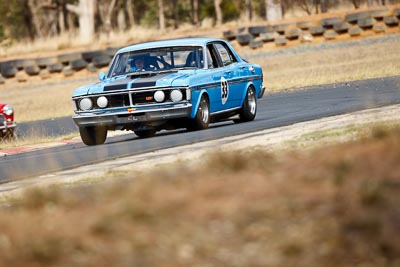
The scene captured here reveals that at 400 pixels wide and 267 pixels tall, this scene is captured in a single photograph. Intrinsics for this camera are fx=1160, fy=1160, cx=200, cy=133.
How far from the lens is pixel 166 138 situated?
15555 mm

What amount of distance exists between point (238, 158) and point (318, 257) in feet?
8.94

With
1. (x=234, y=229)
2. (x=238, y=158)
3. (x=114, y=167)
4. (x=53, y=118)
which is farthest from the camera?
(x=53, y=118)

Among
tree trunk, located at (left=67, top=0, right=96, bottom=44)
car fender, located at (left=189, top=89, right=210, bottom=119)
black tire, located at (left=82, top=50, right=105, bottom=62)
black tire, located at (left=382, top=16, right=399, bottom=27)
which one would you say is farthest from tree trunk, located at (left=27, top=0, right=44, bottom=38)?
car fender, located at (left=189, top=89, right=210, bottom=119)

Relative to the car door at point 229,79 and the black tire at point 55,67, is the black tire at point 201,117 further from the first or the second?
the black tire at point 55,67

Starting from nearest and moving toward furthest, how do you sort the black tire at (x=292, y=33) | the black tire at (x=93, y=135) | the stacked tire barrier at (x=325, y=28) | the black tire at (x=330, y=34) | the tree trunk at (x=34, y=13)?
the black tire at (x=93, y=135)
the stacked tire barrier at (x=325, y=28)
the black tire at (x=330, y=34)
the black tire at (x=292, y=33)
the tree trunk at (x=34, y=13)

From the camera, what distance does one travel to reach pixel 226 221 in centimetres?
642

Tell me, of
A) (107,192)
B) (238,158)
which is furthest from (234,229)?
(238,158)

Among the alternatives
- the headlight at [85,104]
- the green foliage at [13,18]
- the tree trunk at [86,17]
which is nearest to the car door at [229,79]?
the headlight at [85,104]

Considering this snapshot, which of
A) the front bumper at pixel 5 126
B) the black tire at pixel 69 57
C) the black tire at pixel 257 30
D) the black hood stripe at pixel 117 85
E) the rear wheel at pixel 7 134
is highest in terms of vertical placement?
the black hood stripe at pixel 117 85

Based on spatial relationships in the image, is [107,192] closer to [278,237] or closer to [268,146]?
[278,237]

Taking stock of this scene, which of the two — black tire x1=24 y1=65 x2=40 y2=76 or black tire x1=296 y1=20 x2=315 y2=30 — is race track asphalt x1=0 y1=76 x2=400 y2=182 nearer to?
black tire x1=296 y1=20 x2=315 y2=30

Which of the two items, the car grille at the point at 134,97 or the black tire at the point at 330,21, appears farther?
the black tire at the point at 330,21

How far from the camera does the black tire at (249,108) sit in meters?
17.5

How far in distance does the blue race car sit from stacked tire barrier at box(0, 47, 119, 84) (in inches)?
952
